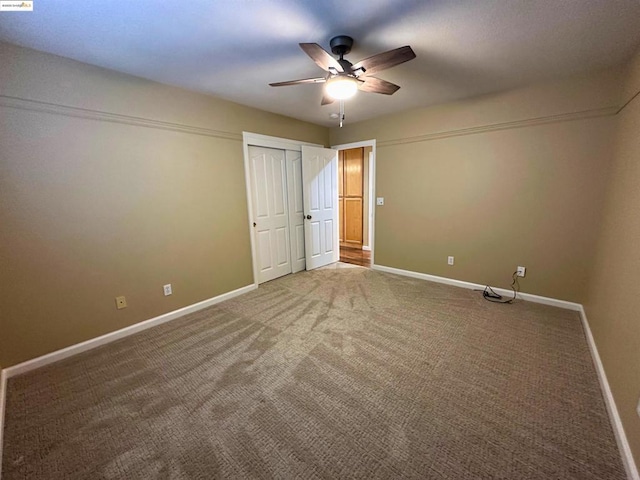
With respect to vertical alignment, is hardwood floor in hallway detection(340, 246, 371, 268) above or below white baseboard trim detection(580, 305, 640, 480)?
above

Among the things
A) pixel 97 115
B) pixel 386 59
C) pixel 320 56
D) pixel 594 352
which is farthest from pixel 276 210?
pixel 594 352

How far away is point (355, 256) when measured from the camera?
17.5ft

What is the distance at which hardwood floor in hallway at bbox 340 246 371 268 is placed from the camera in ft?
16.0

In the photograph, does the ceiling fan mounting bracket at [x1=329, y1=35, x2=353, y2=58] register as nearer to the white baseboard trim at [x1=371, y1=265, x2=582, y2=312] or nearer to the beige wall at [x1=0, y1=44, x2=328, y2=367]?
the beige wall at [x1=0, y1=44, x2=328, y2=367]

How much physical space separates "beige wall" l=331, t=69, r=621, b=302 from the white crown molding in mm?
2510

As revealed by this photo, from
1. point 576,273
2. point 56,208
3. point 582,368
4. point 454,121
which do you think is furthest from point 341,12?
point 576,273

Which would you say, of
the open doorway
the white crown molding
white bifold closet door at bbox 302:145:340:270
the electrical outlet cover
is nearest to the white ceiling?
the white crown molding

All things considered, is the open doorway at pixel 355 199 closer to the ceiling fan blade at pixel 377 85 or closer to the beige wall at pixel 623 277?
the ceiling fan blade at pixel 377 85

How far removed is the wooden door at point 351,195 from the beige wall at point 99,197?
10.3 ft

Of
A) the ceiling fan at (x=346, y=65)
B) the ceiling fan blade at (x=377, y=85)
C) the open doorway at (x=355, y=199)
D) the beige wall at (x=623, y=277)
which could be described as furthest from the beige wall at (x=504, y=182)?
the ceiling fan at (x=346, y=65)

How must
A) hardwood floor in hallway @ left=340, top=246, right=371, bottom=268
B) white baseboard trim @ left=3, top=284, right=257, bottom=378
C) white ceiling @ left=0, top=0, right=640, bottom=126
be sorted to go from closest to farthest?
white ceiling @ left=0, top=0, right=640, bottom=126
white baseboard trim @ left=3, top=284, right=257, bottom=378
hardwood floor in hallway @ left=340, top=246, right=371, bottom=268

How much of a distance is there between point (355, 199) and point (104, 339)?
4.91 metres

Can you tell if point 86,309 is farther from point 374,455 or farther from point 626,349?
point 626,349

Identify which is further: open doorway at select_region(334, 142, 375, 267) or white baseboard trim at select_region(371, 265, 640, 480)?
open doorway at select_region(334, 142, 375, 267)
